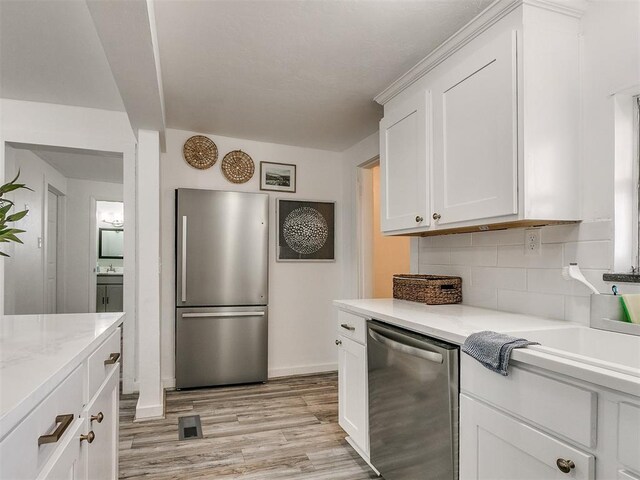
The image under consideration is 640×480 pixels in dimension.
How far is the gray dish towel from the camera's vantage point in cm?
121

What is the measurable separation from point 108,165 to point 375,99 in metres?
4.02

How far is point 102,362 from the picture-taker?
1346mm

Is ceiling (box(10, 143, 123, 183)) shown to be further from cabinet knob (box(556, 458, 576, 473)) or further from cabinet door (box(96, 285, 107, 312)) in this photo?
cabinet knob (box(556, 458, 576, 473))


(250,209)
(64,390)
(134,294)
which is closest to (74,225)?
(134,294)

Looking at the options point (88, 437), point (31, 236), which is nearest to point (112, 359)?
point (88, 437)

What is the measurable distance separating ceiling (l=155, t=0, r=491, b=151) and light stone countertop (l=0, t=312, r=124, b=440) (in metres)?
1.45

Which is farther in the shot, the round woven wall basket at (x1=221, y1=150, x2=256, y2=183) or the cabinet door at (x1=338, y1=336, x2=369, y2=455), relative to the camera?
the round woven wall basket at (x1=221, y1=150, x2=256, y2=183)

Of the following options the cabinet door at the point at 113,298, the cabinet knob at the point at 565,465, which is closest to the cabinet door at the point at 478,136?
the cabinet knob at the point at 565,465

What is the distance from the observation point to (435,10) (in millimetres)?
1846

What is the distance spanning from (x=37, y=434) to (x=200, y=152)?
10.4ft

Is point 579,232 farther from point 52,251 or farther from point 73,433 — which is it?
point 52,251

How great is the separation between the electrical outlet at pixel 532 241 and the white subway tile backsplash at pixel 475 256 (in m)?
0.21

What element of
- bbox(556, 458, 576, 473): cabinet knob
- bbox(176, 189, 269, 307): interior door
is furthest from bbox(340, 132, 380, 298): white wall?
bbox(556, 458, 576, 473): cabinet knob

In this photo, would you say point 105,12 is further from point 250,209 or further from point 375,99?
point 250,209
